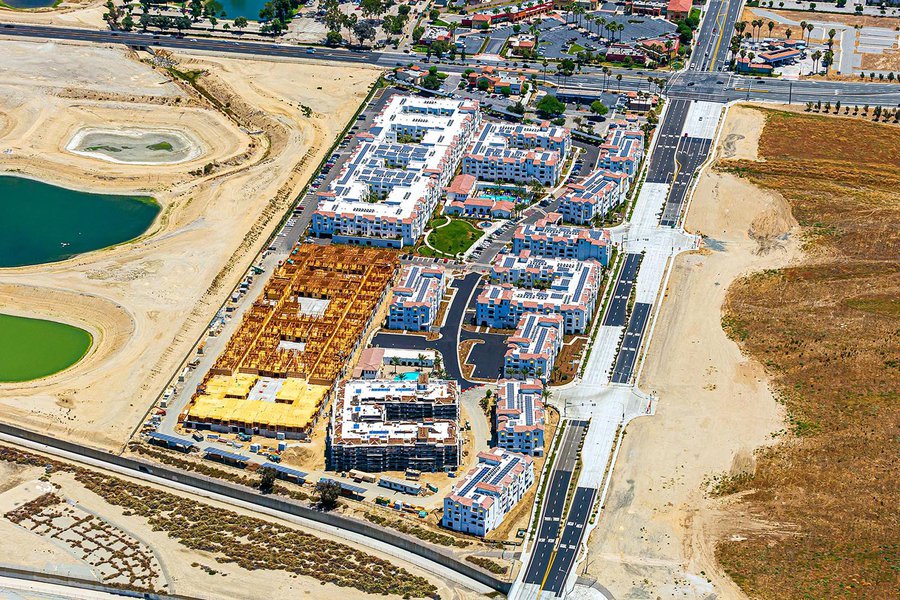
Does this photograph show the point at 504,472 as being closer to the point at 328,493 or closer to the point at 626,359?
the point at 328,493

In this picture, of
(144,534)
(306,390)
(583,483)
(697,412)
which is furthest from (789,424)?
(144,534)

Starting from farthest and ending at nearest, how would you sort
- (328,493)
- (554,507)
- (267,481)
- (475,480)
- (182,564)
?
(267,481)
(554,507)
(328,493)
(475,480)
(182,564)

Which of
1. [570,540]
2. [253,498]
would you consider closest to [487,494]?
[570,540]

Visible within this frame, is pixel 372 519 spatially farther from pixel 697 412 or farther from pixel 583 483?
pixel 697 412

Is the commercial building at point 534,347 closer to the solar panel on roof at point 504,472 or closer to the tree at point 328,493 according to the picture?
the solar panel on roof at point 504,472

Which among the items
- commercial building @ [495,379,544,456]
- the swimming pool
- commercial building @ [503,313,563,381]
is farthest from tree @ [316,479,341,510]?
commercial building @ [503,313,563,381]

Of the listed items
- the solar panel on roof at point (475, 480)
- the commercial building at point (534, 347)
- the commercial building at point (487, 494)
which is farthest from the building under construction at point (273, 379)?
the commercial building at point (487, 494)

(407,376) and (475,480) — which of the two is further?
(407,376)
